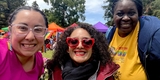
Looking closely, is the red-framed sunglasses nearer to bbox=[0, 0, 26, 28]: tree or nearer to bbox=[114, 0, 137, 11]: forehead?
bbox=[114, 0, 137, 11]: forehead

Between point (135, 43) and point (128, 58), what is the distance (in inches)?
8.2

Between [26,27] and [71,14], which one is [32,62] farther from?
[71,14]

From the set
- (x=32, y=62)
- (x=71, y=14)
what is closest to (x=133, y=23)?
(x=32, y=62)

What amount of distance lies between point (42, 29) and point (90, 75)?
2.59 feet

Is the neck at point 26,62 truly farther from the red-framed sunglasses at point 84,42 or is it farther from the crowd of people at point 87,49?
the red-framed sunglasses at point 84,42

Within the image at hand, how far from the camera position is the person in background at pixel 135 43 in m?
2.46

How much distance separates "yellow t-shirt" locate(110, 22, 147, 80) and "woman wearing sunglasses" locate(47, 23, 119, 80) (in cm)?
17

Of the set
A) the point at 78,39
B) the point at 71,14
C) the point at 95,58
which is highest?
the point at 78,39

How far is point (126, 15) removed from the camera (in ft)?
8.98

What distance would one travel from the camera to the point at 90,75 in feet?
8.31

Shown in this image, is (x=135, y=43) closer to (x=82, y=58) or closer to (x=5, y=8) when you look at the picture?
(x=82, y=58)

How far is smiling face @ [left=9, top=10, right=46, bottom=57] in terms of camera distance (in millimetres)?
2205

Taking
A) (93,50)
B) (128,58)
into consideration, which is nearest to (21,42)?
(93,50)

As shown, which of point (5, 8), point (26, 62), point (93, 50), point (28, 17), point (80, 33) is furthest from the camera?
point (5, 8)
